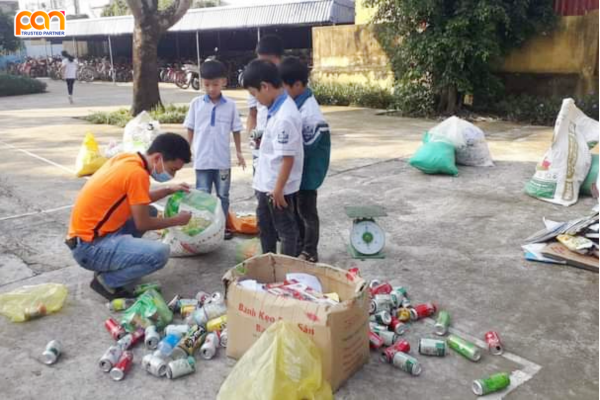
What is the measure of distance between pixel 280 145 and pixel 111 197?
1.03 meters

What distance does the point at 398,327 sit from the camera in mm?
2924

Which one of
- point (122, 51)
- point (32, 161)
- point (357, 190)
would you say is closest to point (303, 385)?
point (357, 190)

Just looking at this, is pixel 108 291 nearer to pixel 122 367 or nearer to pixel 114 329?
pixel 114 329

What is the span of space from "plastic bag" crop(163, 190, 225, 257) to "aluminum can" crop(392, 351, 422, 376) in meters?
1.71

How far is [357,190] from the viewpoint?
5828 millimetres

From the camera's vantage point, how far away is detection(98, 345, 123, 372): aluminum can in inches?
103

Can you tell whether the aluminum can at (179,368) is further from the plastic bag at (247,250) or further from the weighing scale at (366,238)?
the weighing scale at (366,238)

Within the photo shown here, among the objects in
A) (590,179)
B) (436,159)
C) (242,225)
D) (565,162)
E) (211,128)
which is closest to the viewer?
(211,128)

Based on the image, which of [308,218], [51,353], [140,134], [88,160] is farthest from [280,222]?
[88,160]

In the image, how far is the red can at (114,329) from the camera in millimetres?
2892

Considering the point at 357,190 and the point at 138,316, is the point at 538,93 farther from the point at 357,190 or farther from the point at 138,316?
the point at 138,316

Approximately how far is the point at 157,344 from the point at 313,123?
1.60 m

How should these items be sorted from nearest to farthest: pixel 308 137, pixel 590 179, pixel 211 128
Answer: pixel 308 137 < pixel 211 128 < pixel 590 179

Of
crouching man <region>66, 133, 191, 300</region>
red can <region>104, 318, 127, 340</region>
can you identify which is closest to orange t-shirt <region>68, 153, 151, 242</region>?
crouching man <region>66, 133, 191, 300</region>
